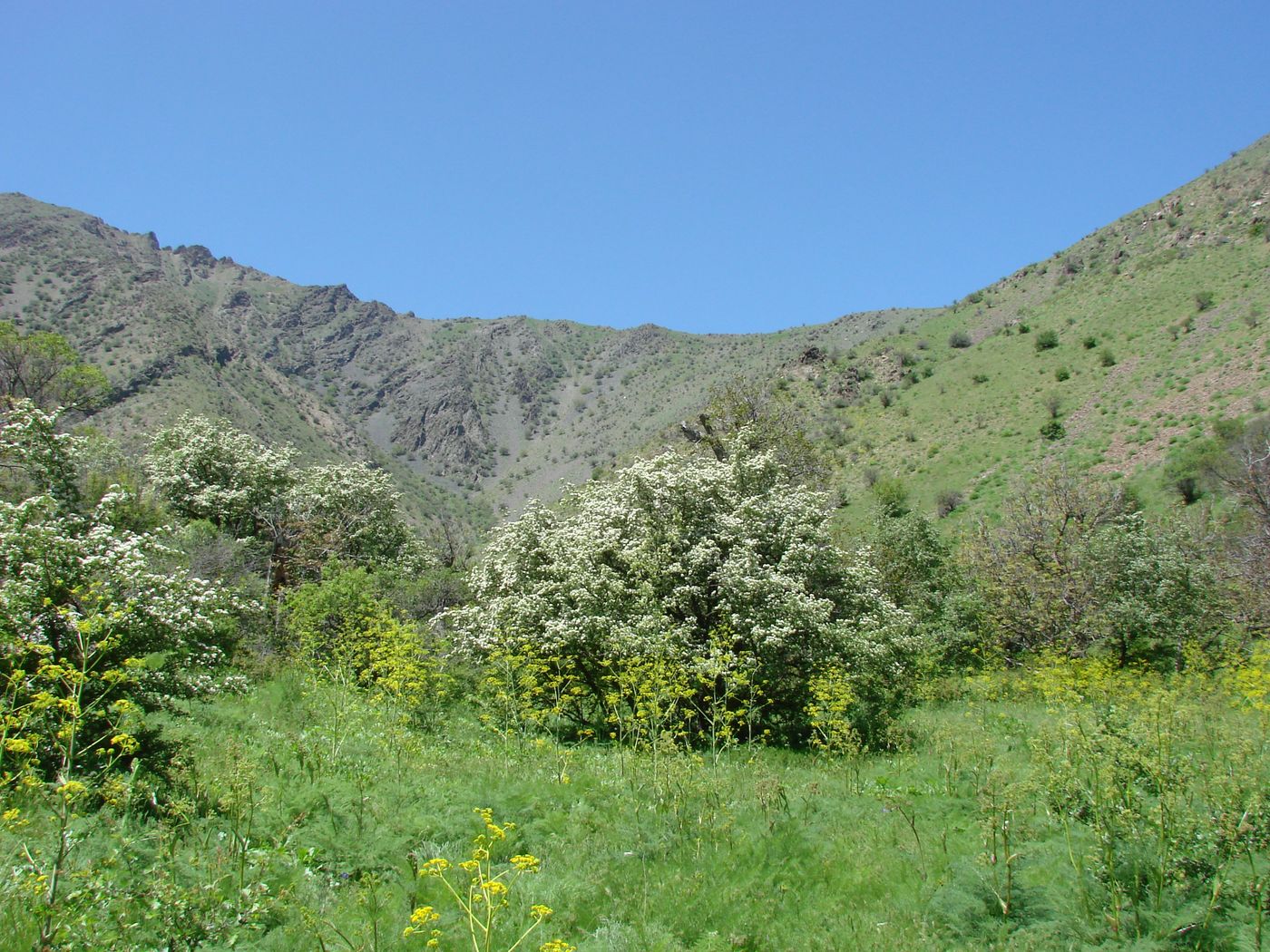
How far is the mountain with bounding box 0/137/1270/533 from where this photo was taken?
4328cm

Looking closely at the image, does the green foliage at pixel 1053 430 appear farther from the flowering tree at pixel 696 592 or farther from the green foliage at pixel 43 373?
the green foliage at pixel 43 373

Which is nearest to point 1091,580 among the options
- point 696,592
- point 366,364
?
point 696,592

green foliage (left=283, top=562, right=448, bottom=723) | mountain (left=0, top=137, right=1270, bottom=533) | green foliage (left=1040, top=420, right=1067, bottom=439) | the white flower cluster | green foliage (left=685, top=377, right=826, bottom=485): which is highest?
mountain (left=0, top=137, right=1270, bottom=533)

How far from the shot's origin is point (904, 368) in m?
64.4

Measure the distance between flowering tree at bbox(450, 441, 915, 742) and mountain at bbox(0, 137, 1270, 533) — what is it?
502 inches

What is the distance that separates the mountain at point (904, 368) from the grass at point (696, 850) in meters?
21.6

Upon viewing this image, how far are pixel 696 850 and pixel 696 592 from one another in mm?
8168

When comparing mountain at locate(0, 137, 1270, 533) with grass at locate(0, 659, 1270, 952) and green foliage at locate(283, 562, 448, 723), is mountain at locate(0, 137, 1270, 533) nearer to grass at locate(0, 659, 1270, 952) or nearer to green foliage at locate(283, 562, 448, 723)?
green foliage at locate(283, 562, 448, 723)

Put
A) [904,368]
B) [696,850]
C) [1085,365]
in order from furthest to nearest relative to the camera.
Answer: [904,368] < [1085,365] < [696,850]

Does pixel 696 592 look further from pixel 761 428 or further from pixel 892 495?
pixel 892 495

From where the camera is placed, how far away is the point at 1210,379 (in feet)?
133

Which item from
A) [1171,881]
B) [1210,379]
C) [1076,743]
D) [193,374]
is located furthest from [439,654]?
[193,374]

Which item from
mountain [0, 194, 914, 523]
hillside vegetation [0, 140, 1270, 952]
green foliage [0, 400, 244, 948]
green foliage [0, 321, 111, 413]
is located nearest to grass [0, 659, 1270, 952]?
hillside vegetation [0, 140, 1270, 952]

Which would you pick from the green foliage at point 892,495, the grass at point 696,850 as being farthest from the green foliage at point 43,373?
the green foliage at point 892,495
